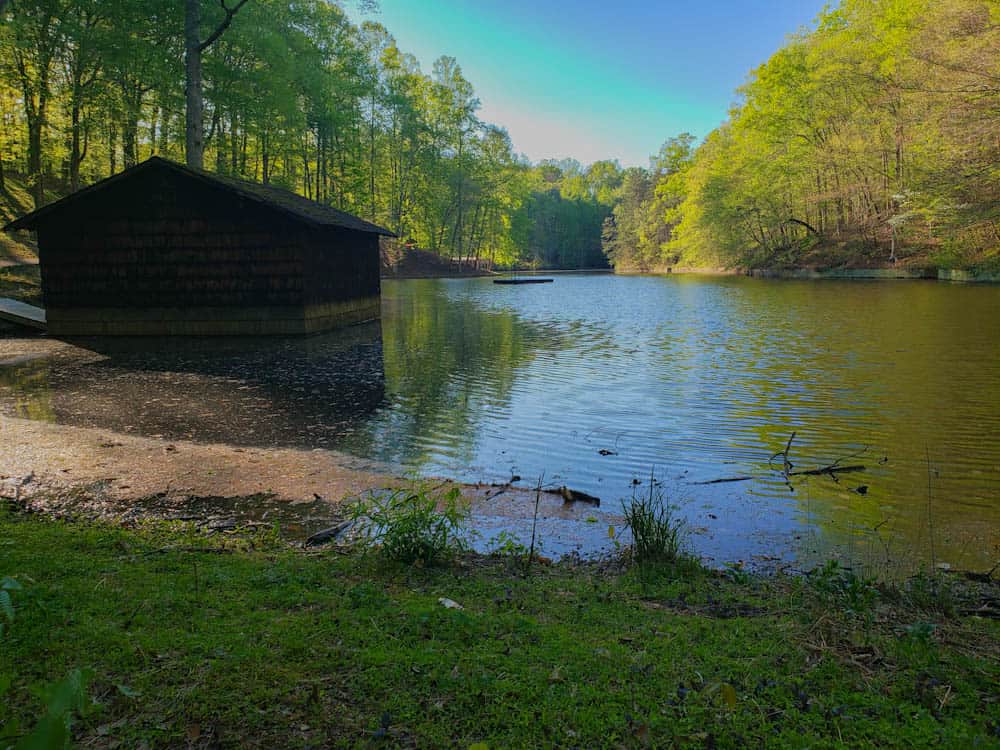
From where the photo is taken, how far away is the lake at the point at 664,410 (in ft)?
20.2

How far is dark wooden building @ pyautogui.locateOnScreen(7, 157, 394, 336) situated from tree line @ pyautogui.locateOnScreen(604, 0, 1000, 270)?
26.3 meters

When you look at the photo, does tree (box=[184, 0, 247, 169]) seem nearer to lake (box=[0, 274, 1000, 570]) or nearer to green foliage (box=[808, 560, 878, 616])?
lake (box=[0, 274, 1000, 570])

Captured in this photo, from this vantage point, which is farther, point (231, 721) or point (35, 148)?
point (35, 148)

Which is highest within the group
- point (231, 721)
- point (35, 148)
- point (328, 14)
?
point (328, 14)

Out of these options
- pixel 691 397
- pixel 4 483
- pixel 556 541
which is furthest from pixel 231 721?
pixel 691 397

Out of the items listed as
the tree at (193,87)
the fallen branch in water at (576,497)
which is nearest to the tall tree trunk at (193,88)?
the tree at (193,87)

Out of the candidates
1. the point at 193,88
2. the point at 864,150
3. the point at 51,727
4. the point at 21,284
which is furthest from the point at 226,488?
the point at 864,150

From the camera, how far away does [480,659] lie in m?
3.12

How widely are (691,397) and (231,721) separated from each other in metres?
9.72

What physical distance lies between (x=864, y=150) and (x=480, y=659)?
1960 inches

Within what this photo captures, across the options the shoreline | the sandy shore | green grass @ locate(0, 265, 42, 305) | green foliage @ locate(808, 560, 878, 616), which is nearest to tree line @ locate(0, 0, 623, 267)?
green grass @ locate(0, 265, 42, 305)

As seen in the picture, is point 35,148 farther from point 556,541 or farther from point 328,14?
point 556,541

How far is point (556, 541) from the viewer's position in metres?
5.61

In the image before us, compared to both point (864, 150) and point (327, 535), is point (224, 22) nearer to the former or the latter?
point (327, 535)
